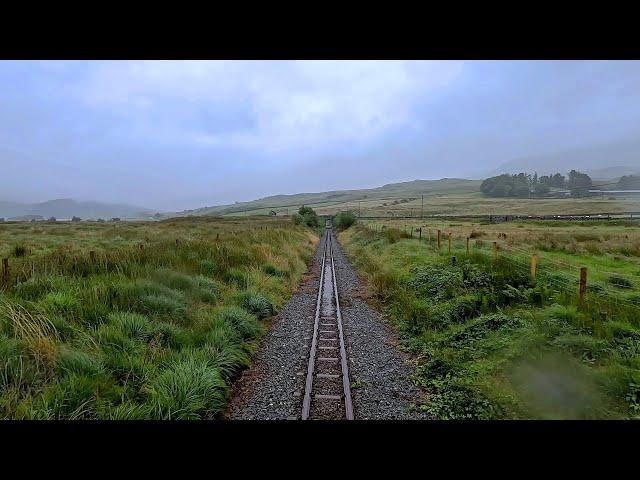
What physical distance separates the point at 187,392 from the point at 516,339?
580 cm

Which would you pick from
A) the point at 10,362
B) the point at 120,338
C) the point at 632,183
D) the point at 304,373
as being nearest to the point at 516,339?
the point at 304,373

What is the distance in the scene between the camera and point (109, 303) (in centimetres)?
762

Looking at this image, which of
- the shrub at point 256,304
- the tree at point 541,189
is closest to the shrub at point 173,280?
the shrub at point 256,304

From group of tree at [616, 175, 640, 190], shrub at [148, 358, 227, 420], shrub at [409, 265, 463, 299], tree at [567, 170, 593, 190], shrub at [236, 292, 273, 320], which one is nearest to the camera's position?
shrub at [148, 358, 227, 420]

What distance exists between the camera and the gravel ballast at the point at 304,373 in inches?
230

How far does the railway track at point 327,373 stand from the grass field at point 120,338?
1.35 metres

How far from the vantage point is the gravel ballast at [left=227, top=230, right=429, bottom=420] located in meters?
5.83

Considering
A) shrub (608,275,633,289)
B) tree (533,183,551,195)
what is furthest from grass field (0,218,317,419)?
tree (533,183,551,195)

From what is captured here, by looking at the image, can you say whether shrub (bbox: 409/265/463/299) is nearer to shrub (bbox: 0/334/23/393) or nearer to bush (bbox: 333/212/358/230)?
shrub (bbox: 0/334/23/393)

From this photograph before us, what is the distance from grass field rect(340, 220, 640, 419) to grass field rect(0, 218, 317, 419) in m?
3.65
